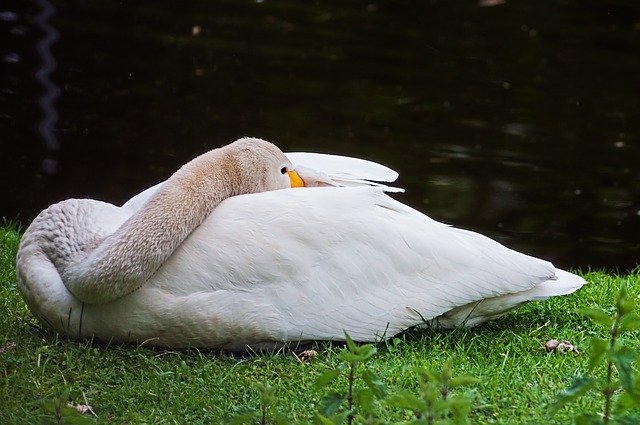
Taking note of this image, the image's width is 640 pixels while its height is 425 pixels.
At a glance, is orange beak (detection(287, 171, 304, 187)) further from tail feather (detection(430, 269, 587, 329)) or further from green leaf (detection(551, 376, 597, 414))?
green leaf (detection(551, 376, 597, 414))

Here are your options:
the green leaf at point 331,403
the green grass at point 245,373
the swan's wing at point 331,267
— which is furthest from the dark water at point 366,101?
the green leaf at point 331,403

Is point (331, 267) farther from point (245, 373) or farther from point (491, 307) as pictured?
point (491, 307)

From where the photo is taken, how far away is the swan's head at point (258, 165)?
5402mm

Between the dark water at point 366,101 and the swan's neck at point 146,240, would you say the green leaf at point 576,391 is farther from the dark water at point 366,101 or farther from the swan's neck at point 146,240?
the dark water at point 366,101

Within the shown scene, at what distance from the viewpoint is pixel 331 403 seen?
342 cm

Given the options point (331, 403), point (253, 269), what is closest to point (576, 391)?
point (331, 403)

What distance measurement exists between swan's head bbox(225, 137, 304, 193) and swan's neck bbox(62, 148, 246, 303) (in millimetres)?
165

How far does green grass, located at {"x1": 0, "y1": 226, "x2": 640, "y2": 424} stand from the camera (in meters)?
4.32

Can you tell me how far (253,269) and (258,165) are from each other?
2.28ft

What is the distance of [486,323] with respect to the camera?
5.46 metres

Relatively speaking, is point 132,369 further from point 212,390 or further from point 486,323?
point 486,323

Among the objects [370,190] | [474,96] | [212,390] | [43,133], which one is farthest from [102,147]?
[212,390]

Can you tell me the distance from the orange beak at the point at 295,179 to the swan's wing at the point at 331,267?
0.99ft

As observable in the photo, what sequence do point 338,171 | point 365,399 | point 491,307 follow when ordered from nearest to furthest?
point 365,399 < point 491,307 < point 338,171
